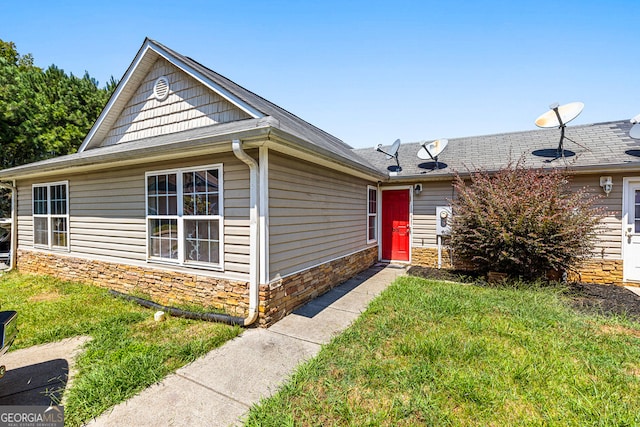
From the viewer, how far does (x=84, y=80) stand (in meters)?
15.9

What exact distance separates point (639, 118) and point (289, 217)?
8.60 m

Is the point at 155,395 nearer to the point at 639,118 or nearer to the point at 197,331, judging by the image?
the point at 197,331

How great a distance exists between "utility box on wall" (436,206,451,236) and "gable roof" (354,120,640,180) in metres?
0.88

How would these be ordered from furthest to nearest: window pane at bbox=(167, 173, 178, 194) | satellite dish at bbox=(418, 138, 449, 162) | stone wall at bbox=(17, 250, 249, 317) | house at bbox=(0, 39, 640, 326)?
satellite dish at bbox=(418, 138, 449, 162) → window pane at bbox=(167, 173, 178, 194) → stone wall at bbox=(17, 250, 249, 317) → house at bbox=(0, 39, 640, 326)

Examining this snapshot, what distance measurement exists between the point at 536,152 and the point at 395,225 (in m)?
4.35

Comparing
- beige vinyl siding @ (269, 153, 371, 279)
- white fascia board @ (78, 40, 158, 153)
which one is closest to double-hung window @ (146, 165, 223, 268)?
beige vinyl siding @ (269, 153, 371, 279)

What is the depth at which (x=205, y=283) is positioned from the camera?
436 centimetres

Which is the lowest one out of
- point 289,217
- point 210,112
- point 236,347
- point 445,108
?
point 236,347

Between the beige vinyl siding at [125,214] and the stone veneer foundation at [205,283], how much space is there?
0.24 m

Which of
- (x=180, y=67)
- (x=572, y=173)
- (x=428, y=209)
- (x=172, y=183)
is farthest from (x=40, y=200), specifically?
(x=572, y=173)

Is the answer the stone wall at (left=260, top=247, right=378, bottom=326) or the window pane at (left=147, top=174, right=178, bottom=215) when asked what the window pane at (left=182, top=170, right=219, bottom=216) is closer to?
the window pane at (left=147, top=174, right=178, bottom=215)

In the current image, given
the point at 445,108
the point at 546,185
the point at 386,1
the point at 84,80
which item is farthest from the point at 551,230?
the point at 84,80

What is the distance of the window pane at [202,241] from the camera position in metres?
4.31

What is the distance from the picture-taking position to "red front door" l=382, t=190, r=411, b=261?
8.08 metres
